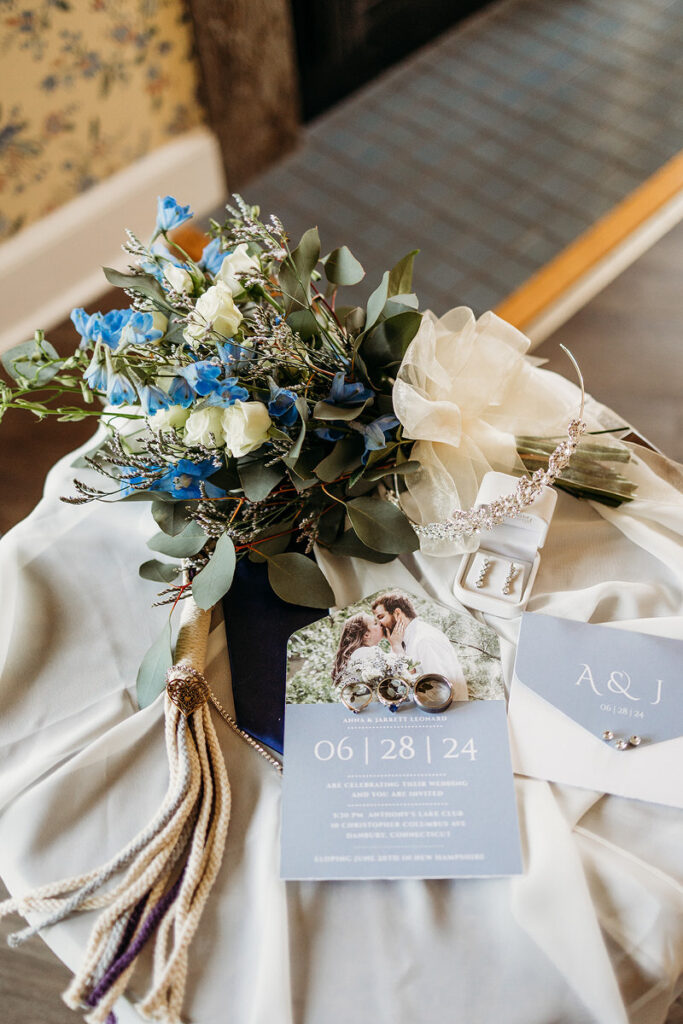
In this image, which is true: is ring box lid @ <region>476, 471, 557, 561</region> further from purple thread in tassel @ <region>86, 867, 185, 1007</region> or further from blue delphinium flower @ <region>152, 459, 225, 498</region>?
purple thread in tassel @ <region>86, 867, 185, 1007</region>

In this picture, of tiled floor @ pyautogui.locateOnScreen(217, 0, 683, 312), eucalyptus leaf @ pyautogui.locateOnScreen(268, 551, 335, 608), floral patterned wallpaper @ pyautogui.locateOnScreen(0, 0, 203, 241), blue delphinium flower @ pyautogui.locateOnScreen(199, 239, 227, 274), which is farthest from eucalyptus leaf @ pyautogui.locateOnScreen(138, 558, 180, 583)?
floral patterned wallpaper @ pyautogui.locateOnScreen(0, 0, 203, 241)

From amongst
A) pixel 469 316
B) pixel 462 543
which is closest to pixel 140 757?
pixel 462 543

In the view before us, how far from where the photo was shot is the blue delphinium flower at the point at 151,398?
0.69 metres

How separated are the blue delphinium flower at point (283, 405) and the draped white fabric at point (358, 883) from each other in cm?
18

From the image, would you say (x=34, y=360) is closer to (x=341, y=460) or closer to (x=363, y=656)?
(x=341, y=460)

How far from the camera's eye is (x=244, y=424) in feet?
2.28

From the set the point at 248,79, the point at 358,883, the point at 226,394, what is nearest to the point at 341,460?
the point at 226,394

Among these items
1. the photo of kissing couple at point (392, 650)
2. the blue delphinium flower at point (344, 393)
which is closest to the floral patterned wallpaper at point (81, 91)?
the blue delphinium flower at point (344, 393)

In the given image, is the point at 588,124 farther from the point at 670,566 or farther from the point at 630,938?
the point at 630,938

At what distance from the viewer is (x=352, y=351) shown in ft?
2.72

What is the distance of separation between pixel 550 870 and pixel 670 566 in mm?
353

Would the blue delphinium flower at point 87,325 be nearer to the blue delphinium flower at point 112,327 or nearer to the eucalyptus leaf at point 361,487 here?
the blue delphinium flower at point 112,327

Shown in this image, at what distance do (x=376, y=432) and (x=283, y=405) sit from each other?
0.10 meters

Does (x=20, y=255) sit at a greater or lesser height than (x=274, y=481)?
lesser
